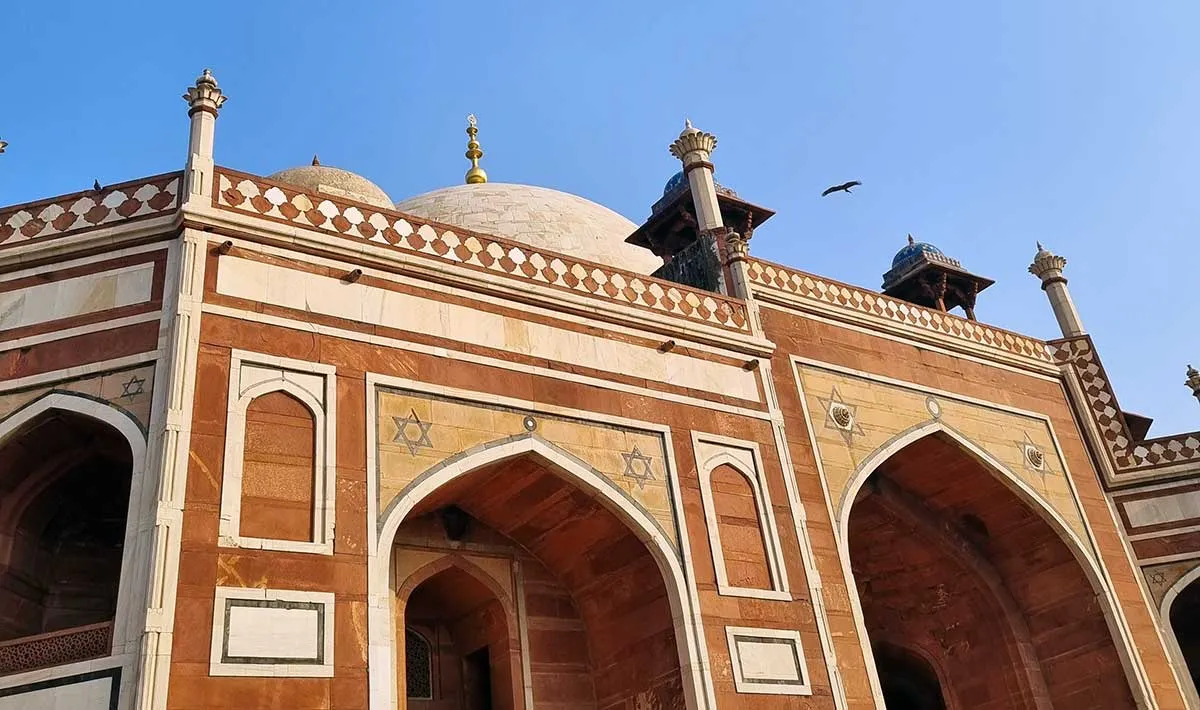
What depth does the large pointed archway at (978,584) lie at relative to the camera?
10.7 metres

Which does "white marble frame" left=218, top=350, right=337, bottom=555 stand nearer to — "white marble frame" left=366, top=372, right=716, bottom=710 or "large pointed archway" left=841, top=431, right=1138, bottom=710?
"white marble frame" left=366, top=372, right=716, bottom=710

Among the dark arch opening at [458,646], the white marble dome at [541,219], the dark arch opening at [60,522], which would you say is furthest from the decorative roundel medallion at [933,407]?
the dark arch opening at [60,522]

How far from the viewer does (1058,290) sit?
13.3 meters

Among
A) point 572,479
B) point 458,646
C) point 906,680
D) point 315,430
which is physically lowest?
point 906,680

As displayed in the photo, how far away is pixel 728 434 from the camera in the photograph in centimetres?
898

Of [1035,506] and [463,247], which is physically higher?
[463,247]

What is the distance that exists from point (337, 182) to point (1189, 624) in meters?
10.5

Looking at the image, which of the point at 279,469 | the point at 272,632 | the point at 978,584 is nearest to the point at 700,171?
the point at 978,584

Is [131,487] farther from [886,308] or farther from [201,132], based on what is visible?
[886,308]

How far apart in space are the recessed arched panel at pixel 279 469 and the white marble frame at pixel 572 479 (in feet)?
1.33

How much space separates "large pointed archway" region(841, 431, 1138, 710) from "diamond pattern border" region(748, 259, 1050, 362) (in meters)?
1.43

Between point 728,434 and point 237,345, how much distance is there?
3983 mm

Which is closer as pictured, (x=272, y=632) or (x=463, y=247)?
(x=272, y=632)

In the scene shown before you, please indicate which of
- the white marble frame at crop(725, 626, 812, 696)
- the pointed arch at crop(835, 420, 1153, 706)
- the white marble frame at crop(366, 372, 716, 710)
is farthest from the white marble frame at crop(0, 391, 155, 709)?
the pointed arch at crop(835, 420, 1153, 706)
